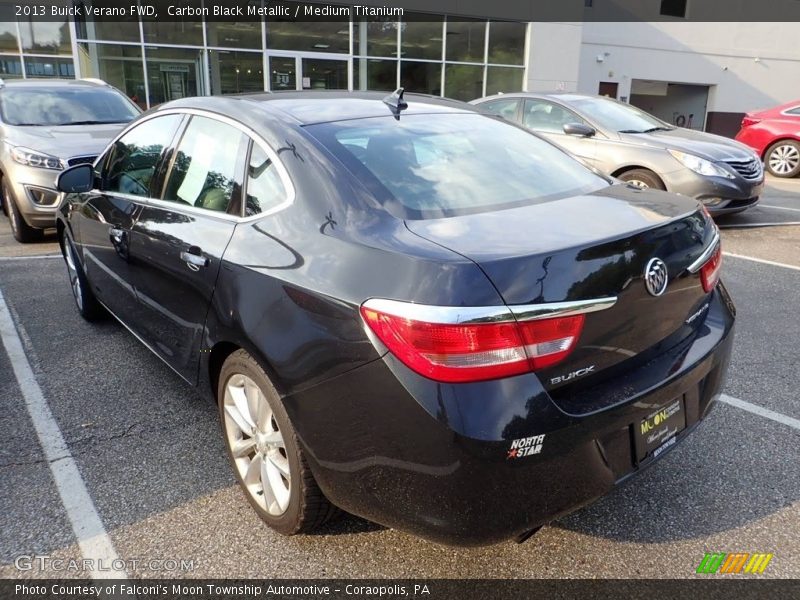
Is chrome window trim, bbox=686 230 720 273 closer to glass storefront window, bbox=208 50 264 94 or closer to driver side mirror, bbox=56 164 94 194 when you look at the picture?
driver side mirror, bbox=56 164 94 194

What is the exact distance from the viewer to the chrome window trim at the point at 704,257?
230 centimetres

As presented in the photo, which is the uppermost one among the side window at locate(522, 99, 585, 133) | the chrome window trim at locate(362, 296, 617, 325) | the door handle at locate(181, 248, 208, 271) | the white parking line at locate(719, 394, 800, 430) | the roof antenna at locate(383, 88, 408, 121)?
the roof antenna at locate(383, 88, 408, 121)

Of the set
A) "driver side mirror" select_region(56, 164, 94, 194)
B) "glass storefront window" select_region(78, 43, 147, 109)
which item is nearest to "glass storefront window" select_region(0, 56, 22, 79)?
"glass storefront window" select_region(78, 43, 147, 109)

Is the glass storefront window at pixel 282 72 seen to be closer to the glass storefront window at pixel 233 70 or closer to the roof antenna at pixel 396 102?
the glass storefront window at pixel 233 70

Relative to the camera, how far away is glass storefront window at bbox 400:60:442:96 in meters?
18.8

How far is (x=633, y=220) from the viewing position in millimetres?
2285

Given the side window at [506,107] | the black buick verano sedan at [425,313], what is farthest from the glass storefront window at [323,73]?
the black buick verano sedan at [425,313]

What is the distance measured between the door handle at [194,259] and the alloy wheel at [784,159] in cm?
1347

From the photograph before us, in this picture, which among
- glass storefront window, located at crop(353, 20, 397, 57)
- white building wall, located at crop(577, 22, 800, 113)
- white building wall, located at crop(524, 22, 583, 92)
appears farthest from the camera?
white building wall, located at crop(577, 22, 800, 113)

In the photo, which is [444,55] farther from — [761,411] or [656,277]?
[656,277]

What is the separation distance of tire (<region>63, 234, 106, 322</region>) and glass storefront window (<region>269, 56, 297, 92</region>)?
13.2 meters

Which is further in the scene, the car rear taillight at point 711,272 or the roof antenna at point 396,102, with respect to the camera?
the roof antenna at point 396,102

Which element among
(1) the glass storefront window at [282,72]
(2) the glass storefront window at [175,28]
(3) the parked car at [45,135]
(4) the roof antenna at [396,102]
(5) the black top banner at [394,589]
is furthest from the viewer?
(1) the glass storefront window at [282,72]

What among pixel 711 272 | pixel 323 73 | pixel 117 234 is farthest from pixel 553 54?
pixel 711 272
